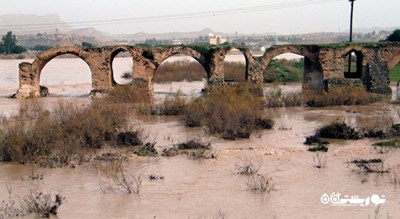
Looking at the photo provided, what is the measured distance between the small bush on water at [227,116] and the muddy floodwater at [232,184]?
41 centimetres

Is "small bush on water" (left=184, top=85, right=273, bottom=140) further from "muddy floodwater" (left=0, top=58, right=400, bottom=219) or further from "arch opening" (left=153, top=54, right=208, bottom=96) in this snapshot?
"arch opening" (left=153, top=54, right=208, bottom=96)

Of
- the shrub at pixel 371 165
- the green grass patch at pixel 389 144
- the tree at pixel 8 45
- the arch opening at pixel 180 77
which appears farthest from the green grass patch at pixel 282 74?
the tree at pixel 8 45

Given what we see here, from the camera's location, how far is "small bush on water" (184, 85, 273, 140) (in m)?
14.5

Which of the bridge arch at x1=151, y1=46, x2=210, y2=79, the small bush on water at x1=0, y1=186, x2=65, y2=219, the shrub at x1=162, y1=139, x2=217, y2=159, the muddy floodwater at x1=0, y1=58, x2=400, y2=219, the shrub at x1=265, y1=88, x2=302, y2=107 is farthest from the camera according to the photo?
the bridge arch at x1=151, y1=46, x2=210, y2=79

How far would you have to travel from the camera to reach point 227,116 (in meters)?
15.0

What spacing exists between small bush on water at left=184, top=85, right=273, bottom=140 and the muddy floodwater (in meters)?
0.41

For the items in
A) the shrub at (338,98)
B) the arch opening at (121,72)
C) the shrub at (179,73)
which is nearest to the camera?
the shrub at (338,98)

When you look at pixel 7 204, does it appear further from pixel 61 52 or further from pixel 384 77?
pixel 384 77

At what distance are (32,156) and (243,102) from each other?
7196 millimetres

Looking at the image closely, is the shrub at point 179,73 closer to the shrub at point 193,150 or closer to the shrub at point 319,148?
the shrub at point 193,150

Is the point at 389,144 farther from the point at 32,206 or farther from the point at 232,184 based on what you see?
the point at 32,206

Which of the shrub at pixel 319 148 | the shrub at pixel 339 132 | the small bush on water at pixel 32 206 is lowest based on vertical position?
the small bush on water at pixel 32 206

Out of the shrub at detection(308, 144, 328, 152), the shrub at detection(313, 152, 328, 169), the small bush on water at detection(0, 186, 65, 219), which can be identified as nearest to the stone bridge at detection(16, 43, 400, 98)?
the shrub at detection(308, 144, 328, 152)

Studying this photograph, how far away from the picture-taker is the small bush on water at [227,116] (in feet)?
47.7
